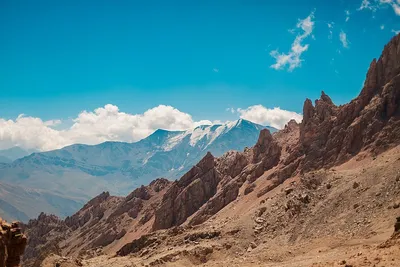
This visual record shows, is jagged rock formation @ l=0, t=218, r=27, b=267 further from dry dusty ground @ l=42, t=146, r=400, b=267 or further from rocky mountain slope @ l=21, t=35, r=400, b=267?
rocky mountain slope @ l=21, t=35, r=400, b=267

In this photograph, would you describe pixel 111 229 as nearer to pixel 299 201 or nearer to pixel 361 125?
pixel 361 125

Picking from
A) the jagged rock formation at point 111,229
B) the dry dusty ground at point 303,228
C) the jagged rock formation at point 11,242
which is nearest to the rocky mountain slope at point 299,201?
the dry dusty ground at point 303,228

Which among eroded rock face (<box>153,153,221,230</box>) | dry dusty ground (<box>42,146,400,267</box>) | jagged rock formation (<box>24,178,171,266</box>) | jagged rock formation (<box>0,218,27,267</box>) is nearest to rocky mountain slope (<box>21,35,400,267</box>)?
dry dusty ground (<box>42,146,400,267</box>)

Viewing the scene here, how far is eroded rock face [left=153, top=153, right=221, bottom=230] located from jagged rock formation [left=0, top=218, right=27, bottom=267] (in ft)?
318

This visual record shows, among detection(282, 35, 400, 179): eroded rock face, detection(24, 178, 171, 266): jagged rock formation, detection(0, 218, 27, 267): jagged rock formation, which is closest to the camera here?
detection(0, 218, 27, 267): jagged rock formation

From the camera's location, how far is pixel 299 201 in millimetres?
63344

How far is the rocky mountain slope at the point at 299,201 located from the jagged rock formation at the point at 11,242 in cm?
2530

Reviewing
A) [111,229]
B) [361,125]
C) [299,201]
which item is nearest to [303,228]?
[299,201]

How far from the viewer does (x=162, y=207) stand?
133000mm

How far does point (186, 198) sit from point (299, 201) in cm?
7196

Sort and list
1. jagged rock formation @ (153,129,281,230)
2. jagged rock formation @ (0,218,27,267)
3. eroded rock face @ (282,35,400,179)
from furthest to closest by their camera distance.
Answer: jagged rock formation @ (153,129,281,230) → eroded rock face @ (282,35,400,179) → jagged rock formation @ (0,218,27,267)

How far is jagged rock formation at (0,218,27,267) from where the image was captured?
28.3 m

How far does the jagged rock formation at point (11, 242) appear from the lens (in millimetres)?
28283

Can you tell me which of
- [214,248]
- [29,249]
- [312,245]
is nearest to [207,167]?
[214,248]
